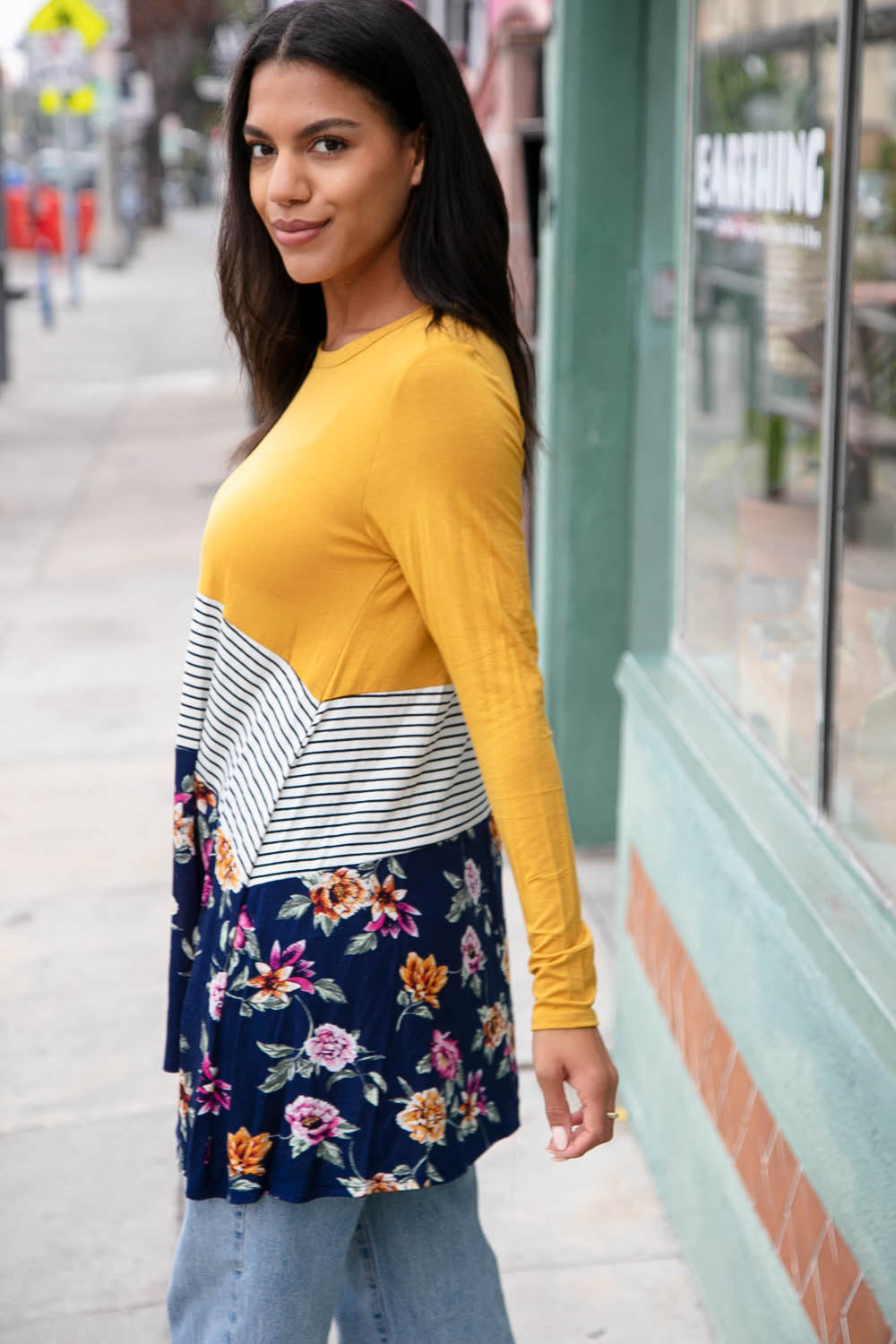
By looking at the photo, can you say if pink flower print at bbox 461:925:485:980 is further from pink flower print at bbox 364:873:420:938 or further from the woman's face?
the woman's face

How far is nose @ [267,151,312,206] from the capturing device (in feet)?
5.58

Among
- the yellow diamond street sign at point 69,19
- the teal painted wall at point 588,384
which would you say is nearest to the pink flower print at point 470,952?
the teal painted wall at point 588,384

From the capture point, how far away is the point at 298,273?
68.9 inches

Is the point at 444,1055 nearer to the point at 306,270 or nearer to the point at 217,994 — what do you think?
the point at 217,994

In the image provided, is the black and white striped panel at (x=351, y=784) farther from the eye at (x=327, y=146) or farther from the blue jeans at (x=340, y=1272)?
the eye at (x=327, y=146)

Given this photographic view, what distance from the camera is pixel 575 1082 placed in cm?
161

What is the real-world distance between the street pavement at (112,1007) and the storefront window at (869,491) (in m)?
1.07

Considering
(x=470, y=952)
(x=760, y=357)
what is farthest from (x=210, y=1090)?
(x=760, y=357)

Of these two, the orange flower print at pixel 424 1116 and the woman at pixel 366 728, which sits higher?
the woman at pixel 366 728

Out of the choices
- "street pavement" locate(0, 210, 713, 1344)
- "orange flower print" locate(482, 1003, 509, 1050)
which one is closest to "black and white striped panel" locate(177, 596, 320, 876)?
"orange flower print" locate(482, 1003, 509, 1050)

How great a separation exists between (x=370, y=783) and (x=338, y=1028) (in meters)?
0.26

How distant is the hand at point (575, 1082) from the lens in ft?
5.23

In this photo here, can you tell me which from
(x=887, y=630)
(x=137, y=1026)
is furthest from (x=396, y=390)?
(x=137, y=1026)

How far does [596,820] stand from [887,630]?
8.04 ft
